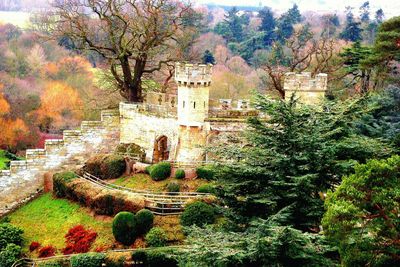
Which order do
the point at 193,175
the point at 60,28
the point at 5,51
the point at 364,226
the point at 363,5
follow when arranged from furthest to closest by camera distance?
the point at 363,5 → the point at 5,51 → the point at 60,28 → the point at 193,175 → the point at 364,226

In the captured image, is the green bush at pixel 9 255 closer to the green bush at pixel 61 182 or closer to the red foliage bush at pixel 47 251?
the red foliage bush at pixel 47 251

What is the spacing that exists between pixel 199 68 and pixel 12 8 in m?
99.4

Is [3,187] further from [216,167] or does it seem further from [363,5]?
[363,5]

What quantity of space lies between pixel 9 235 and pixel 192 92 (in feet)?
38.4

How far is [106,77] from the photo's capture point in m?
34.5

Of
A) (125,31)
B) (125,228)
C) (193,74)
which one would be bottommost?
(125,228)

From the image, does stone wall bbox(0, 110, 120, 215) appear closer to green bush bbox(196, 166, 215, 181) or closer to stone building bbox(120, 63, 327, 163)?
stone building bbox(120, 63, 327, 163)

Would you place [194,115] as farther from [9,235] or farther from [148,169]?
[9,235]

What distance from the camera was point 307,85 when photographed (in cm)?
2869

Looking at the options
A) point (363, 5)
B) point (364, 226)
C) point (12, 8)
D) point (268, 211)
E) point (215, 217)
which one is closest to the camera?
point (364, 226)

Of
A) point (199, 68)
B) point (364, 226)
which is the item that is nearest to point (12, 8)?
point (199, 68)

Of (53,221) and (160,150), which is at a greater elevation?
Result: (160,150)

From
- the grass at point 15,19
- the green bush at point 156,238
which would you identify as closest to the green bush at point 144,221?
the green bush at point 156,238

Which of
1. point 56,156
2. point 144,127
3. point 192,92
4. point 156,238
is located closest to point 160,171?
point 144,127
